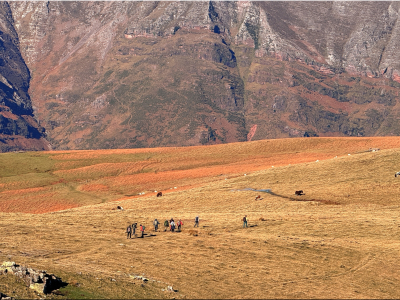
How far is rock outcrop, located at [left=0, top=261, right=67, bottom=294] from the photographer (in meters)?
32.7

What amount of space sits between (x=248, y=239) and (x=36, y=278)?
26.7 metres

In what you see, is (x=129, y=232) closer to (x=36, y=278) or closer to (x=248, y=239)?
(x=248, y=239)

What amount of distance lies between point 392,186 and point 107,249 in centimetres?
5459

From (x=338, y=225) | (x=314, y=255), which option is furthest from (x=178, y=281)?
(x=338, y=225)

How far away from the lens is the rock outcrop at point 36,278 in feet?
107

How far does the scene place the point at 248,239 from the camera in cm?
5500

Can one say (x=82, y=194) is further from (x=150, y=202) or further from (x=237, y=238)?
(x=237, y=238)

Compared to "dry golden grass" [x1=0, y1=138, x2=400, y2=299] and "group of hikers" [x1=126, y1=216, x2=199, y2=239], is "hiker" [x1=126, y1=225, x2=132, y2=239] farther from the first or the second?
"dry golden grass" [x1=0, y1=138, x2=400, y2=299]

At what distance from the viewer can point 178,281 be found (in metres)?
40.0

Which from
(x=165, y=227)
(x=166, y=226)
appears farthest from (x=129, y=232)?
(x=165, y=227)

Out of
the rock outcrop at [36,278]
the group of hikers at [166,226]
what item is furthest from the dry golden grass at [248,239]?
the rock outcrop at [36,278]

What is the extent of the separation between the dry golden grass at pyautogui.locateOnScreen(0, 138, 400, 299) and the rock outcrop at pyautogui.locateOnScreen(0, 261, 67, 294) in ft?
7.28

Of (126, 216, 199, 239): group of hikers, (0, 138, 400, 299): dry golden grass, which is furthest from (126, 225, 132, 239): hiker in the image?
(0, 138, 400, 299): dry golden grass

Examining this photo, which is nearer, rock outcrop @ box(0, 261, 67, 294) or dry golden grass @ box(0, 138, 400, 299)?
rock outcrop @ box(0, 261, 67, 294)
